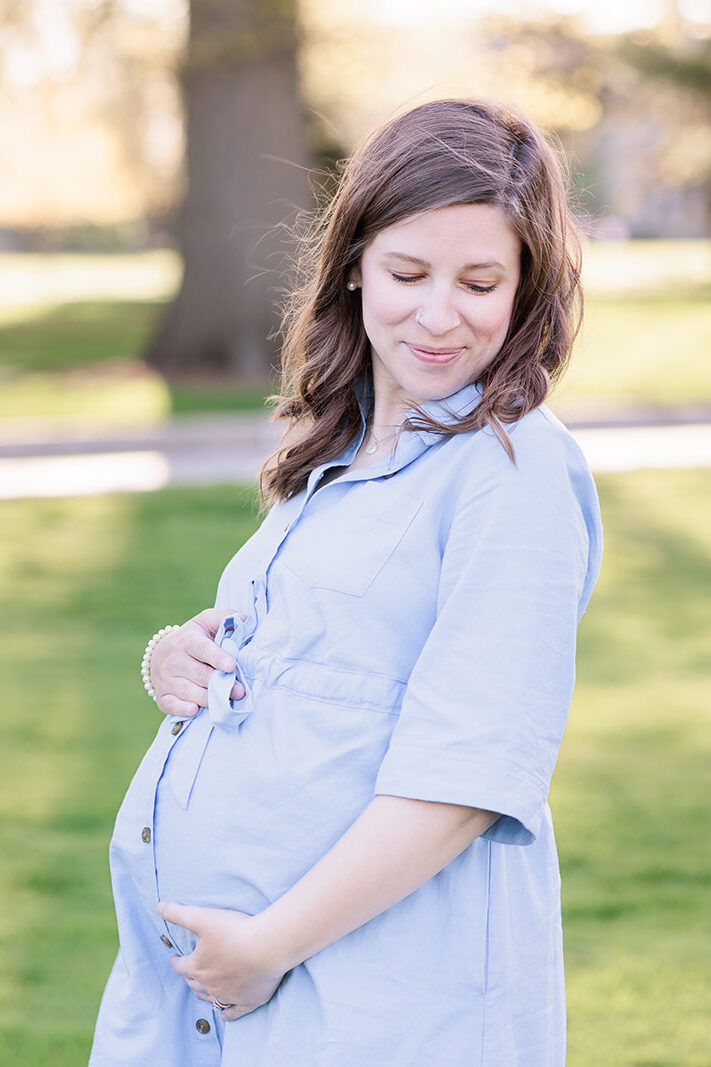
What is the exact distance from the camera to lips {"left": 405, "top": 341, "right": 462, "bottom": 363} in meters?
1.52

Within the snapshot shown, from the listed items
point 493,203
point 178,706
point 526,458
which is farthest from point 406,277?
point 178,706

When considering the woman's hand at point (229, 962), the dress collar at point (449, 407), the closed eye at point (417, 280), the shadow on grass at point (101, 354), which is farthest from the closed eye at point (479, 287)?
the shadow on grass at point (101, 354)

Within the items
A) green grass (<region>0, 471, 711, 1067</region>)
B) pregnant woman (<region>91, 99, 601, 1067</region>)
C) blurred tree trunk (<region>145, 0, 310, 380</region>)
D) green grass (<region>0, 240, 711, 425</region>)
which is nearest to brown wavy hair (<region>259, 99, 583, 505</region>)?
pregnant woman (<region>91, 99, 601, 1067</region>)

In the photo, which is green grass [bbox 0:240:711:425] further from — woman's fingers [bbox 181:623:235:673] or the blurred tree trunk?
the blurred tree trunk

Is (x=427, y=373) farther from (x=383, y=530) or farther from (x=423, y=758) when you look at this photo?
(x=423, y=758)

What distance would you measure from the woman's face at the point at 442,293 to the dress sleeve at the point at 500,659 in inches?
8.0

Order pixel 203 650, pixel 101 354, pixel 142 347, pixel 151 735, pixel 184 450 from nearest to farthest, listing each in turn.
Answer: pixel 203 650 < pixel 151 735 < pixel 184 450 < pixel 101 354 < pixel 142 347

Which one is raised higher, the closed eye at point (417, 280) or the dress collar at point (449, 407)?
the closed eye at point (417, 280)

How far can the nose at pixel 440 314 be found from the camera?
148 cm

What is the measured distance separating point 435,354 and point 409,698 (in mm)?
410

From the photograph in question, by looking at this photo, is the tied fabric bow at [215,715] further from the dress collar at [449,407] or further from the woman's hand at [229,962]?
the dress collar at [449,407]

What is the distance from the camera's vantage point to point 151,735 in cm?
468

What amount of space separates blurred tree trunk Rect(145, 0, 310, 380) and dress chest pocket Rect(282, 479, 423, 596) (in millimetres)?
12568

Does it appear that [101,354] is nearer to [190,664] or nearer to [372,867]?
[190,664]
